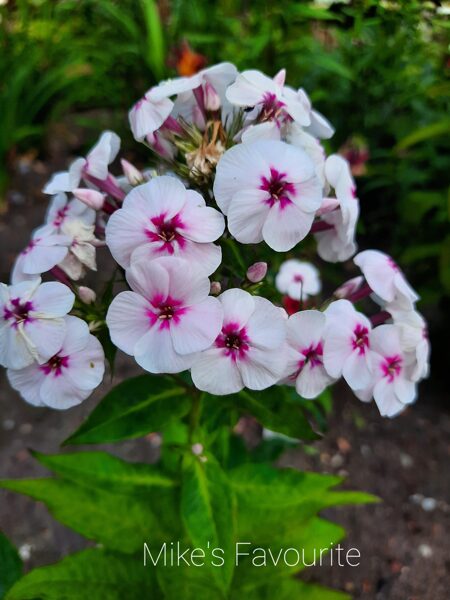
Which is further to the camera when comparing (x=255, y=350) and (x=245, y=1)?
(x=245, y=1)

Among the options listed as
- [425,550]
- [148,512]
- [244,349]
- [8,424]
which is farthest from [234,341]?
[8,424]

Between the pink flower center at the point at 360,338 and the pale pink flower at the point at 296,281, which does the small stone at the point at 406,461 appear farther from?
the pink flower center at the point at 360,338

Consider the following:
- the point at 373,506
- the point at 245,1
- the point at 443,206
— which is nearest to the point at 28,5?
the point at 245,1

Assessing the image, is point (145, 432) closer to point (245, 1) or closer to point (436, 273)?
point (436, 273)

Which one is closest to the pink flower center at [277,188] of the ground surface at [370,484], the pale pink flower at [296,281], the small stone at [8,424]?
the pale pink flower at [296,281]

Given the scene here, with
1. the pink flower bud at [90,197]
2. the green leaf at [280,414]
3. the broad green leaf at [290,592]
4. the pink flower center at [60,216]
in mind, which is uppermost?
the pink flower bud at [90,197]

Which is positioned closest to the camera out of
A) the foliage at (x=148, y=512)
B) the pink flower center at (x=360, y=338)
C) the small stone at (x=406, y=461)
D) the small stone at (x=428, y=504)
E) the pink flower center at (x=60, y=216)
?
the pink flower center at (x=360, y=338)
